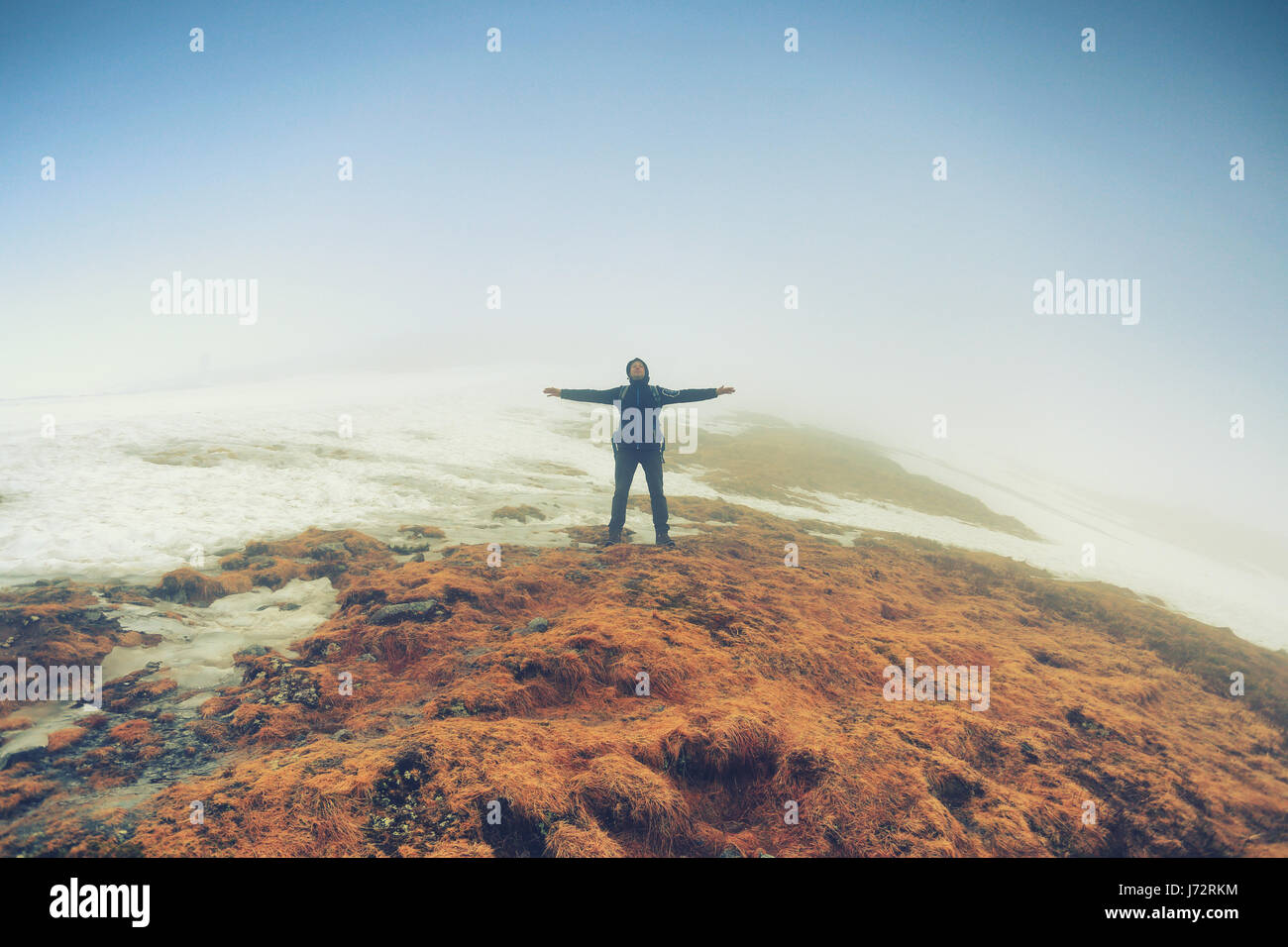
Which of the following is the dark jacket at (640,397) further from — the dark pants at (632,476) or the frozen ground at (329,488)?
the frozen ground at (329,488)

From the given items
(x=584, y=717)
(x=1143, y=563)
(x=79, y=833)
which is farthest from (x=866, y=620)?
(x=1143, y=563)

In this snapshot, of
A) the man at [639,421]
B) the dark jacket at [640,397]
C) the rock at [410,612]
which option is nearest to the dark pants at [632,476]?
the man at [639,421]

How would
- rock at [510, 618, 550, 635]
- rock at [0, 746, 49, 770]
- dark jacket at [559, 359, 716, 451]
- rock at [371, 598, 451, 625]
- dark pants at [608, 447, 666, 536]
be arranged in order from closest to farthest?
rock at [0, 746, 49, 770] → rock at [510, 618, 550, 635] → rock at [371, 598, 451, 625] → dark jacket at [559, 359, 716, 451] → dark pants at [608, 447, 666, 536]

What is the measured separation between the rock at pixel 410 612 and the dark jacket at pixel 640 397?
5.03 meters

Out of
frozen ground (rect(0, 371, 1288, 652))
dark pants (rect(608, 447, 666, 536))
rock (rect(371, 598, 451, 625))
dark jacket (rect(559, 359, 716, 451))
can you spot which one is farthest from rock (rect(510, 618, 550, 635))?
frozen ground (rect(0, 371, 1288, 652))

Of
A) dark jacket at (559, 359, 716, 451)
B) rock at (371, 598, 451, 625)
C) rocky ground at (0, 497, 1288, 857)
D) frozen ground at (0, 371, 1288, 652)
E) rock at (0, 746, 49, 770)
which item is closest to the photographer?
rocky ground at (0, 497, 1288, 857)

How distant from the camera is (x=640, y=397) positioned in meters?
11.7

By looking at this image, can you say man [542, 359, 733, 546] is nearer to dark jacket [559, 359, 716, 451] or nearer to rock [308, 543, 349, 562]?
dark jacket [559, 359, 716, 451]

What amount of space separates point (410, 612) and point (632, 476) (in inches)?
218

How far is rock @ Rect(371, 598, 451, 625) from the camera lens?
8.84 metres

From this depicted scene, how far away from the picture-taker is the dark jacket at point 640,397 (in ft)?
38.3

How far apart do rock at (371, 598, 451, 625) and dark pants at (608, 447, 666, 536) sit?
4684mm
